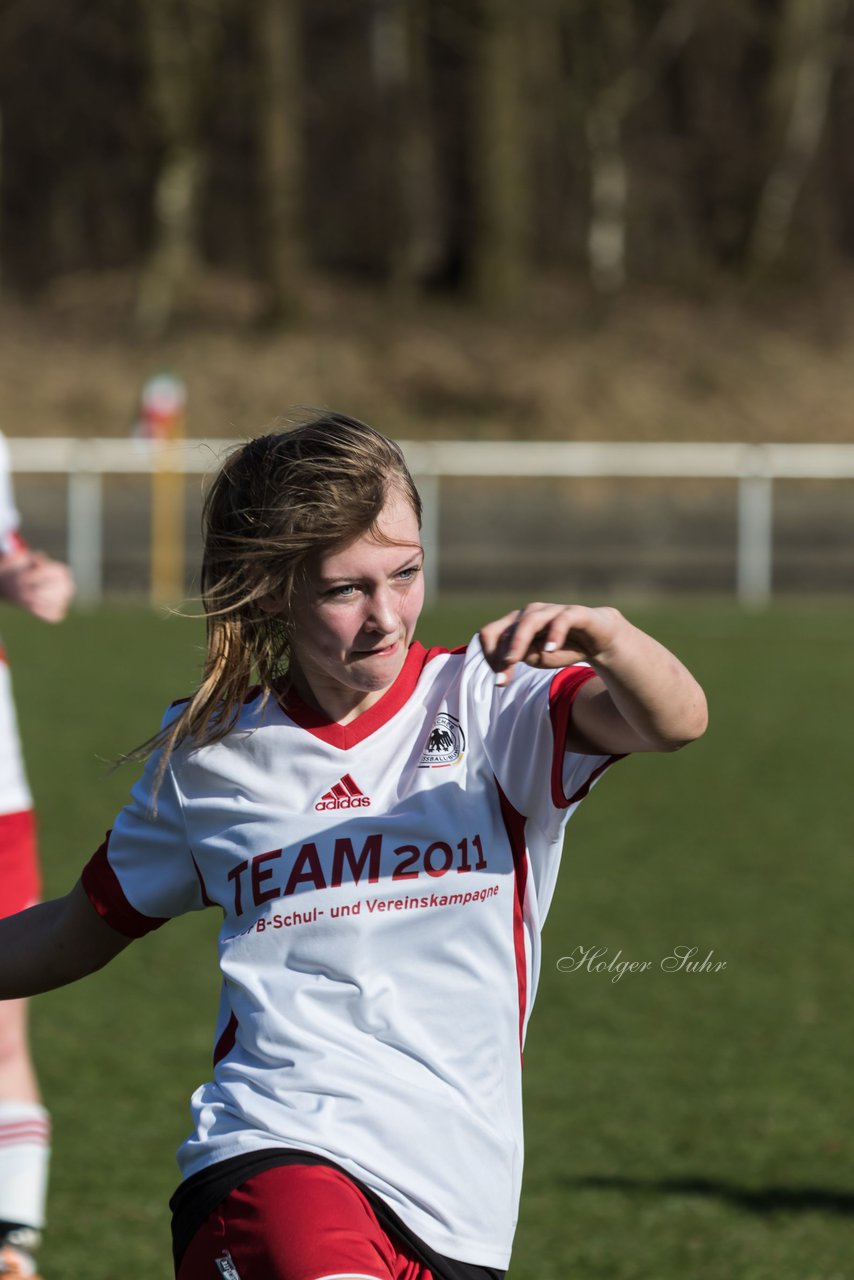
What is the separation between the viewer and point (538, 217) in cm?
3475

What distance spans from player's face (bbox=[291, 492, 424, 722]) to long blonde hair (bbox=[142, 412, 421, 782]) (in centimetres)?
2

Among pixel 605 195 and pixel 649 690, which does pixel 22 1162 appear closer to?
pixel 649 690

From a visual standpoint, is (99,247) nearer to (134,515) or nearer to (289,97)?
(289,97)

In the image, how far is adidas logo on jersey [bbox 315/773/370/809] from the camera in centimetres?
227

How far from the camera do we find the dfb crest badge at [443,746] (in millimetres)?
2282

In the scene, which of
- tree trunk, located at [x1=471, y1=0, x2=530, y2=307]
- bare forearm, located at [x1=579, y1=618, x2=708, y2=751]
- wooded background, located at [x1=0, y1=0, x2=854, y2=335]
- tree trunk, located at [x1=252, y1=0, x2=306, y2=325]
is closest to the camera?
bare forearm, located at [x1=579, y1=618, x2=708, y2=751]

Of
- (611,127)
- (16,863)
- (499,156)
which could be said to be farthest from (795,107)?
(16,863)

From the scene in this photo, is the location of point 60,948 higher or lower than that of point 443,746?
lower

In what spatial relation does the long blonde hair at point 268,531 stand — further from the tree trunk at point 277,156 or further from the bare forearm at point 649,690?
the tree trunk at point 277,156

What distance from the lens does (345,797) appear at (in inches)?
89.7

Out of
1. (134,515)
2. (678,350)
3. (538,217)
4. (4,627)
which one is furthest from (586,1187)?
(538,217)

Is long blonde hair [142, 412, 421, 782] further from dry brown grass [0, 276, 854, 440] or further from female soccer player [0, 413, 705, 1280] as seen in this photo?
dry brown grass [0, 276, 854, 440]

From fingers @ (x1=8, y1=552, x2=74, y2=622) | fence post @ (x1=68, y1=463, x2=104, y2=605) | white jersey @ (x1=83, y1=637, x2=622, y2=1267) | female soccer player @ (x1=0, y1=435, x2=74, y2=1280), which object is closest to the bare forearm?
white jersey @ (x1=83, y1=637, x2=622, y2=1267)

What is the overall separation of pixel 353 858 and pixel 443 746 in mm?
170
